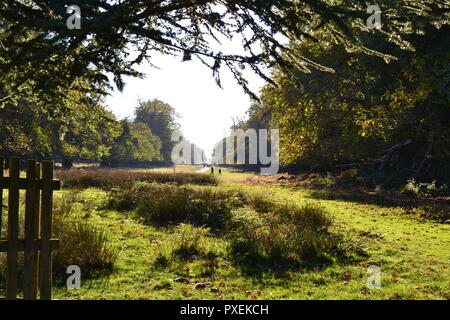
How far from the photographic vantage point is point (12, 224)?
4234mm

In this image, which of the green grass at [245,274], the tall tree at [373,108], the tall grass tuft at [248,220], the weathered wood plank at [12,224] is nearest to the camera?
the weathered wood plank at [12,224]

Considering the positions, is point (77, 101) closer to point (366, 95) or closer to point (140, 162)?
point (366, 95)

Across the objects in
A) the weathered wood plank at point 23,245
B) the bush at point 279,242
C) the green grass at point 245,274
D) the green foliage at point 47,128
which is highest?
the green foliage at point 47,128

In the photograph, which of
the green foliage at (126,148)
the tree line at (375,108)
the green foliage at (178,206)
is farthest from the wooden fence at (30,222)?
the green foliage at (126,148)

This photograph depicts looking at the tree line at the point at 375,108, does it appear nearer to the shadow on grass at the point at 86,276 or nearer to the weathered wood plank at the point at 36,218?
the shadow on grass at the point at 86,276

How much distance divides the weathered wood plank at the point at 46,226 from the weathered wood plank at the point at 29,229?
108 mm

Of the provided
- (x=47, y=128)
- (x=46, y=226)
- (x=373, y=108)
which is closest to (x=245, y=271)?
(x=46, y=226)

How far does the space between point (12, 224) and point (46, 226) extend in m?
0.36

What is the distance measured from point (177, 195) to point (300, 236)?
5.18 meters

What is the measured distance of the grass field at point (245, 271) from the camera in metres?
5.80

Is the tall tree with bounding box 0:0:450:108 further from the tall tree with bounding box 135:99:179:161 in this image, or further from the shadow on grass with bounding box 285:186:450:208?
the tall tree with bounding box 135:99:179:161

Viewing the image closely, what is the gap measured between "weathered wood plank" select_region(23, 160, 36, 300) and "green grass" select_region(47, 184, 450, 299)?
117cm
